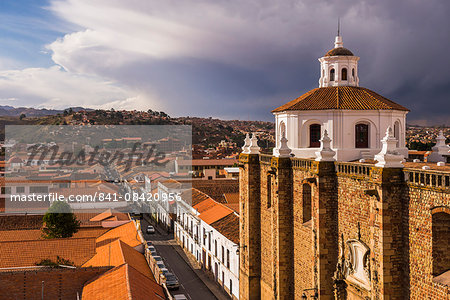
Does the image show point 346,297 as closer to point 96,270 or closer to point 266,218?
point 266,218

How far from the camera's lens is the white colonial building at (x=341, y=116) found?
20.5m

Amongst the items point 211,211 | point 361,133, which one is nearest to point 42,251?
point 211,211

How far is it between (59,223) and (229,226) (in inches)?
546

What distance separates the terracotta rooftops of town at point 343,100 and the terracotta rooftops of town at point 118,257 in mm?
12181

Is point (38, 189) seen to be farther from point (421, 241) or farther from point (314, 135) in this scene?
point (421, 241)

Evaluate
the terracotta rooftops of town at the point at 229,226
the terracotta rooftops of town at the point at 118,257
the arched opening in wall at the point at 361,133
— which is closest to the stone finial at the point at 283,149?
the arched opening in wall at the point at 361,133

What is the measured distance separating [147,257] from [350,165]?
1702cm

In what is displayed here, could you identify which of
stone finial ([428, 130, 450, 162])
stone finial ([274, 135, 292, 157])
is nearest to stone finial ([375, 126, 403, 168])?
stone finial ([274, 135, 292, 157])

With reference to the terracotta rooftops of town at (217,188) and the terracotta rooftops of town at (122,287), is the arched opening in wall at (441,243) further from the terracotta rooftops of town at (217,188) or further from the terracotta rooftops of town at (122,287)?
the terracotta rooftops of town at (217,188)

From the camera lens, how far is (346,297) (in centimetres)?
1589

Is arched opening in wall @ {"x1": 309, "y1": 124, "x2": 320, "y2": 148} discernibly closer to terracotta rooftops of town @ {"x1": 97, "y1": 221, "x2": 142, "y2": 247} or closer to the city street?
terracotta rooftops of town @ {"x1": 97, "y1": 221, "x2": 142, "y2": 247}

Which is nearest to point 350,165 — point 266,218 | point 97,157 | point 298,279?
point 298,279

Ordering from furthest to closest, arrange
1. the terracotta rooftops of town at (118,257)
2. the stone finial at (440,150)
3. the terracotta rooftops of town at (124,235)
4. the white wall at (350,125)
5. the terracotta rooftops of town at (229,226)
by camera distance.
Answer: the terracotta rooftops of town at (229,226) → the terracotta rooftops of town at (124,235) → the terracotta rooftops of town at (118,257) → the stone finial at (440,150) → the white wall at (350,125)

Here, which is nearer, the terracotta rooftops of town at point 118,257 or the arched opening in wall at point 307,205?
the arched opening in wall at point 307,205
